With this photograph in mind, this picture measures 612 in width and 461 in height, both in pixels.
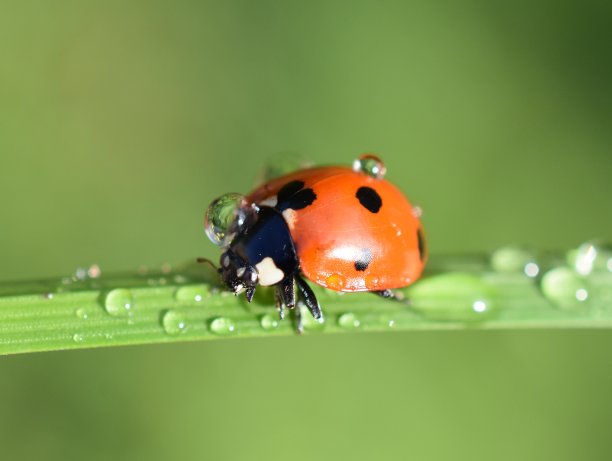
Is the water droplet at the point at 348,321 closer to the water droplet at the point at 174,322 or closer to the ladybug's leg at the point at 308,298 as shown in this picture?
the ladybug's leg at the point at 308,298

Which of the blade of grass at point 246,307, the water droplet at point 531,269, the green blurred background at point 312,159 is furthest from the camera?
the green blurred background at point 312,159

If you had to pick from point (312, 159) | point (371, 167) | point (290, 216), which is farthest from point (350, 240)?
point (312, 159)

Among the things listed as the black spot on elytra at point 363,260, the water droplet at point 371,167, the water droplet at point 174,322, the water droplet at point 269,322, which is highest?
the water droplet at point 371,167

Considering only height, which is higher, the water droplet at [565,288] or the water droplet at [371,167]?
the water droplet at [371,167]

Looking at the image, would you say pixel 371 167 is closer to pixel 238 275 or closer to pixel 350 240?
pixel 350 240

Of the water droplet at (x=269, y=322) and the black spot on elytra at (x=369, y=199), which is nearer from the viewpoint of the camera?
the water droplet at (x=269, y=322)

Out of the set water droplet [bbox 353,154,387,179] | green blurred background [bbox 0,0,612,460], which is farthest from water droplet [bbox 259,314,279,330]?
green blurred background [bbox 0,0,612,460]

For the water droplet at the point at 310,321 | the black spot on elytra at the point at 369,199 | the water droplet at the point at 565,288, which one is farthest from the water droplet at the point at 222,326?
the water droplet at the point at 565,288

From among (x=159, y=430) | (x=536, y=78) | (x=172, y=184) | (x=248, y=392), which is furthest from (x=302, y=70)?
(x=159, y=430)
